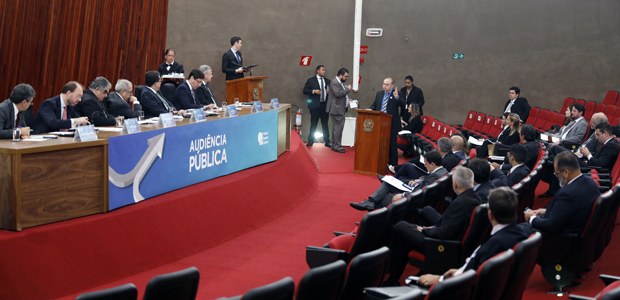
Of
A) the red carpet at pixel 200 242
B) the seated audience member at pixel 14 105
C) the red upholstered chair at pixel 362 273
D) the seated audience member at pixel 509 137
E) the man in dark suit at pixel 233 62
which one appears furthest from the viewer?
the man in dark suit at pixel 233 62

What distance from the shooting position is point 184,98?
8.67 meters

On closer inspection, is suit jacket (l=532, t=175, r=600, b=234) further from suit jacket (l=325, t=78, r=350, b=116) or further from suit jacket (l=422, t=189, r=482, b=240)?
suit jacket (l=325, t=78, r=350, b=116)

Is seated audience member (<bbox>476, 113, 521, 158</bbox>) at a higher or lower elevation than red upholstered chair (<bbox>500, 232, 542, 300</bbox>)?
higher

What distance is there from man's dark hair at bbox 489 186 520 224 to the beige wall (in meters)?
9.96

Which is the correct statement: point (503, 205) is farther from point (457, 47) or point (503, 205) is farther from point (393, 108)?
point (457, 47)

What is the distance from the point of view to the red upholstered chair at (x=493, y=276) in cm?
362

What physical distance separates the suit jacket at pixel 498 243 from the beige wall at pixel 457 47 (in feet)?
32.8

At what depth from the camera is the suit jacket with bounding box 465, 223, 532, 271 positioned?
4277 millimetres

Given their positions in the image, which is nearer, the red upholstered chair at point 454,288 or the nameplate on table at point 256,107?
the red upholstered chair at point 454,288

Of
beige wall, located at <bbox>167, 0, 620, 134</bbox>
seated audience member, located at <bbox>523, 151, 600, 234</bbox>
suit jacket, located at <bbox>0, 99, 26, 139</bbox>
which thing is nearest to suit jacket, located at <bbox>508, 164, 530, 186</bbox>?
seated audience member, located at <bbox>523, 151, 600, 234</bbox>

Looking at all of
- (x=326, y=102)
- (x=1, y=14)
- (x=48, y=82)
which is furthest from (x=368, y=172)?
(x=1, y=14)

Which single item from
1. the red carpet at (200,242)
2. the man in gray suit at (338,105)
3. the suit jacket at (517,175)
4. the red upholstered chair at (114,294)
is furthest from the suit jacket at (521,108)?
the red upholstered chair at (114,294)

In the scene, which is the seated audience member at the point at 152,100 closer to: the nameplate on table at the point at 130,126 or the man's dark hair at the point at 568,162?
the nameplate on table at the point at 130,126

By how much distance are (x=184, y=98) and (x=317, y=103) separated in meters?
4.68
